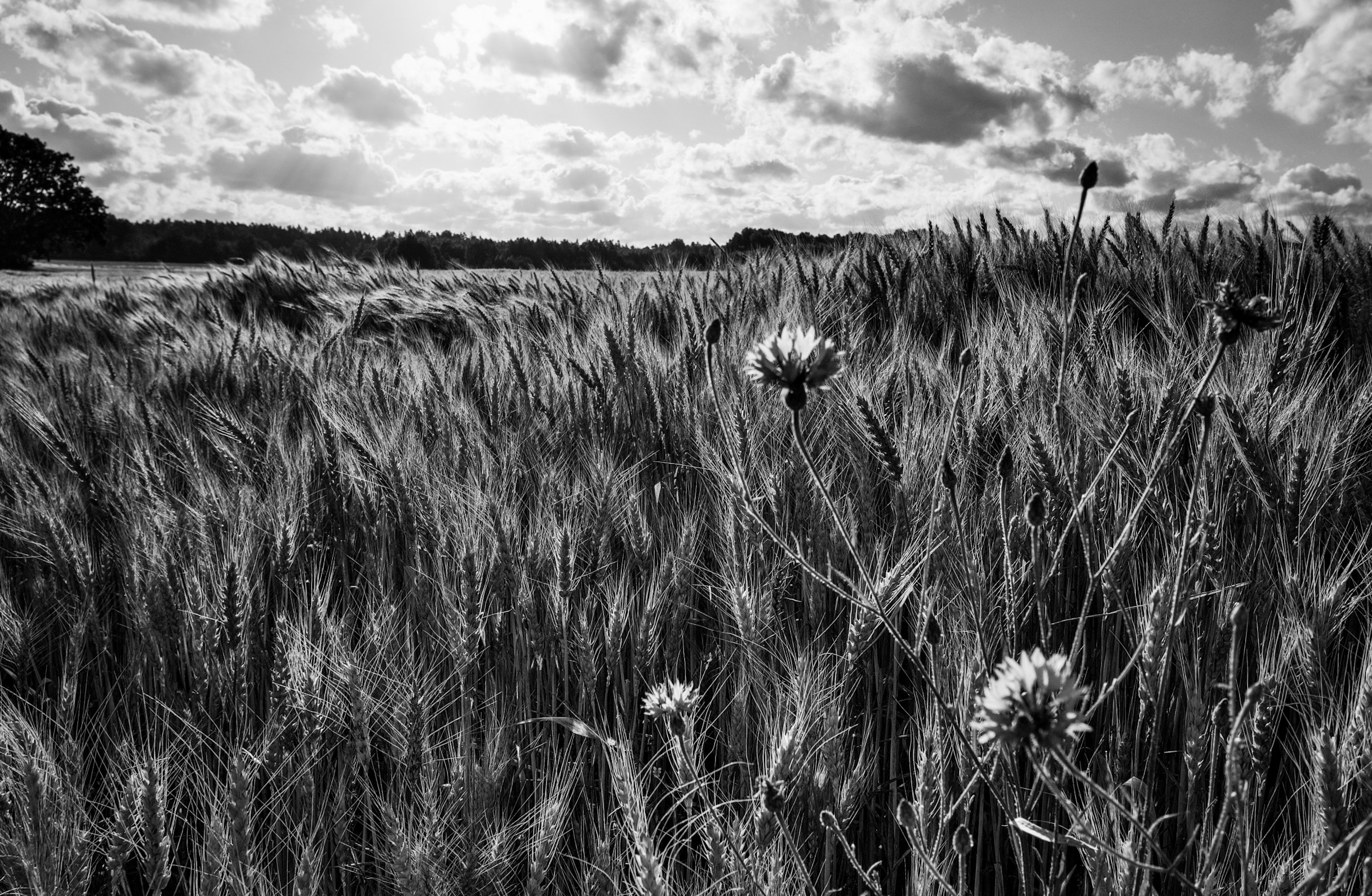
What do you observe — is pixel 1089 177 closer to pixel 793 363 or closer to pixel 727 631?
pixel 793 363

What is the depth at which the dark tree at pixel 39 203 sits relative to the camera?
33625 mm

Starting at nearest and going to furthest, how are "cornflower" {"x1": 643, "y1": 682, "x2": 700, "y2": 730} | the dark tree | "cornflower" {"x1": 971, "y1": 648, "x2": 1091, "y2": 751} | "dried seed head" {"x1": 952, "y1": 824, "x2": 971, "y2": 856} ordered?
1. "cornflower" {"x1": 971, "y1": 648, "x2": 1091, "y2": 751}
2. "dried seed head" {"x1": 952, "y1": 824, "x2": 971, "y2": 856}
3. "cornflower" {"x1": 643, "y1": 682, "x2": 700, "y2": 730}
4. the dark tree

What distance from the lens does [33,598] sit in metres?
1.95

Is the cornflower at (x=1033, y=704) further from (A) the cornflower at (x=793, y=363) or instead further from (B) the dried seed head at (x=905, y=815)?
(A) the cornflower at (x=793, y=363)

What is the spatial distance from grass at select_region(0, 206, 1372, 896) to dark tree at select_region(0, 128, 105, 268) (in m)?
43.3

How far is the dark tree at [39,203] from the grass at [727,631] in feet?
142

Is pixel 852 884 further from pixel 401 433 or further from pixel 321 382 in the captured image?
pixel 321 382

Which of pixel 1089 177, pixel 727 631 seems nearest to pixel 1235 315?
pixel 1089 177

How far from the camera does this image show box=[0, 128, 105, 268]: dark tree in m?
33.6

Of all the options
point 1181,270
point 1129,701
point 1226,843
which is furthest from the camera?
point 1181,270

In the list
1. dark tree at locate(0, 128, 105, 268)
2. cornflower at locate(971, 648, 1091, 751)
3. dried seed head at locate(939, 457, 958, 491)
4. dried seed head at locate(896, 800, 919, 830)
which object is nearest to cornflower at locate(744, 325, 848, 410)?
dried seed head at locate(939, 457, 958, 491)

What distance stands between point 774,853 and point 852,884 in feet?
0.99

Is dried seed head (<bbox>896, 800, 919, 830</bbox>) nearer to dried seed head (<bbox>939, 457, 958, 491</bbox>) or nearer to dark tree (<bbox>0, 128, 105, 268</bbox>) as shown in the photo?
dried seed head (<bbox>939, 457, 958, 491</bbox>)

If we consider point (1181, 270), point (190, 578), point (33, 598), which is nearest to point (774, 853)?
point (190, 578)
